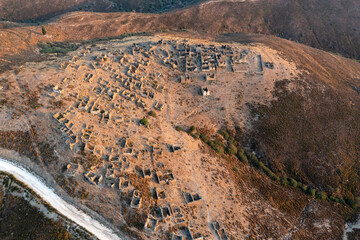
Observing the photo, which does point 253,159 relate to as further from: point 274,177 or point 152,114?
point 152,114

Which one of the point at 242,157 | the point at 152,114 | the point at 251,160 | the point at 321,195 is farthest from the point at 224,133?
the point at 321,195

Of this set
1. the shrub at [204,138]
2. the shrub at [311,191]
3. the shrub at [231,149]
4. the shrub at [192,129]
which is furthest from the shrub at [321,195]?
the shrub at [192,129]

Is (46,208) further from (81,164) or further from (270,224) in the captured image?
(270,224)

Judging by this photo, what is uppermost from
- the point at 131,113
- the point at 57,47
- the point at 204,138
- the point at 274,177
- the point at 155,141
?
the point at 57,47

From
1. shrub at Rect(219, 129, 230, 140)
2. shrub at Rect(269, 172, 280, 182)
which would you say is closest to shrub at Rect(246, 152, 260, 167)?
shrub at Rect(269, 172, 280, 182)

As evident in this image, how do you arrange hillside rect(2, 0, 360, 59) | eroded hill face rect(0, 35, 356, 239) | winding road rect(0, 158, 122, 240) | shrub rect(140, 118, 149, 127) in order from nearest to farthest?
winding road rect(0, 158, 122, 240) → eroded hill face rect(0, 35, 356, 239) → shrub rect(140, 118, 149, 127) → hillside rect(2, 0, 360, 59)

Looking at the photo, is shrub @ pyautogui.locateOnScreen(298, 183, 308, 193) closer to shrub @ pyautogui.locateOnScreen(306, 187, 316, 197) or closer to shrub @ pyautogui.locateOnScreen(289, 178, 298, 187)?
shrub @ pyautogui.locateOnScreen(306, 187, 316, 197)
